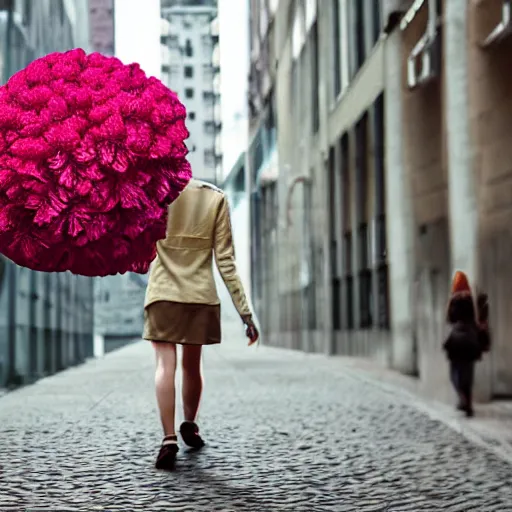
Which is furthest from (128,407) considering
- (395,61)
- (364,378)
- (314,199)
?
(314,199)

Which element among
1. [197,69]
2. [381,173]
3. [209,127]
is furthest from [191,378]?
[197,69]

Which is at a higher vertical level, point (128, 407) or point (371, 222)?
point (371, 222)

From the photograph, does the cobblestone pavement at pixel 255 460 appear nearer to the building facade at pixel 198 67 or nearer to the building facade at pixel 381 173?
the building facade at pixel 381 173

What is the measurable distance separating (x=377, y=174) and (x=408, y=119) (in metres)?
3.17

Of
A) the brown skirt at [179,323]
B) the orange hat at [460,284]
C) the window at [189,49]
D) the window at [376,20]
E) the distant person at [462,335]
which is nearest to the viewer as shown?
the brown skirt at [179,323]

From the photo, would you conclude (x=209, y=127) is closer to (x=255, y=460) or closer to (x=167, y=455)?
(x=255, y=460)

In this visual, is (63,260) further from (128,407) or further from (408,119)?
(408,119)

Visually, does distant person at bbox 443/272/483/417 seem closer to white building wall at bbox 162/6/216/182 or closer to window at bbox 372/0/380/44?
window at bbox 372/0/380/44

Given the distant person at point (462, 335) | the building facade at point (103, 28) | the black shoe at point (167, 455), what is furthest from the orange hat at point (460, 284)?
the building facade at point (103, 28)

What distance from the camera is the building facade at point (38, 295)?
1365 centimetres

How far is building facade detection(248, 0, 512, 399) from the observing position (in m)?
9.59

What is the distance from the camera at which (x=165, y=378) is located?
219 inches

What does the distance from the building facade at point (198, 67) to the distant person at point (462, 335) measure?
20.3 metres

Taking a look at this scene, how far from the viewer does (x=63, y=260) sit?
3535 millimetres
